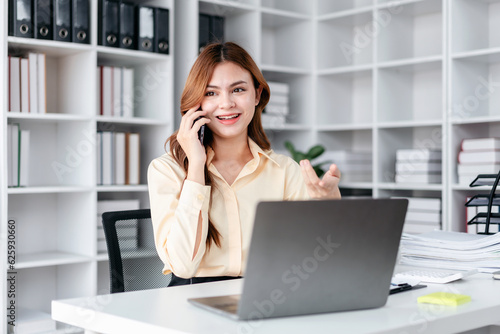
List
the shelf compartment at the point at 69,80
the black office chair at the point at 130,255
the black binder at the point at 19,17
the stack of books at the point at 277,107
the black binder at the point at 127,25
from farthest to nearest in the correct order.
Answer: the stack of books at the point at 277,107 < the black binder at the point at 127,25 < the shelf compartment at the point at 69,80 < the black binder at the point at 19,17 < the black office chair at the point at 130,255

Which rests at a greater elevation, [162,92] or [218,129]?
[162,92]

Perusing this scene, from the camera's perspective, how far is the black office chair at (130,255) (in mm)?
1796

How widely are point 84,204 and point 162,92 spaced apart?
2.35ft

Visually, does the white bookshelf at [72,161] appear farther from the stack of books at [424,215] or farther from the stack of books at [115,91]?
the stack of books at [424,215]

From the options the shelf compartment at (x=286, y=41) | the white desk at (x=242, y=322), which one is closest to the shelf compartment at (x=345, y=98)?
the shelf compartment at (x=286, y=41)

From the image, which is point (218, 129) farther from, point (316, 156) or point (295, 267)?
point (316, 156)

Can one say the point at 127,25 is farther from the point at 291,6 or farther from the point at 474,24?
the point at 474,24

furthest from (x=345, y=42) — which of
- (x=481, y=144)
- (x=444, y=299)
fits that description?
(x=444, y=299)

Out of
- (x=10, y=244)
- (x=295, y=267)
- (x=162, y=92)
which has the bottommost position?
(x=10, y=244)

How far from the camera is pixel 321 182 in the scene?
1572mm

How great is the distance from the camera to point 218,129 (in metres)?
1.87

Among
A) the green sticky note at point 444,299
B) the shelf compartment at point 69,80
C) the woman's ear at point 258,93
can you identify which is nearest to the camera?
the green sticky note at point 444,299

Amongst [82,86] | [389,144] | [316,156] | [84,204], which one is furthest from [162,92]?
[389,144]

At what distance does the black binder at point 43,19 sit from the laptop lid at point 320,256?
225 cm
